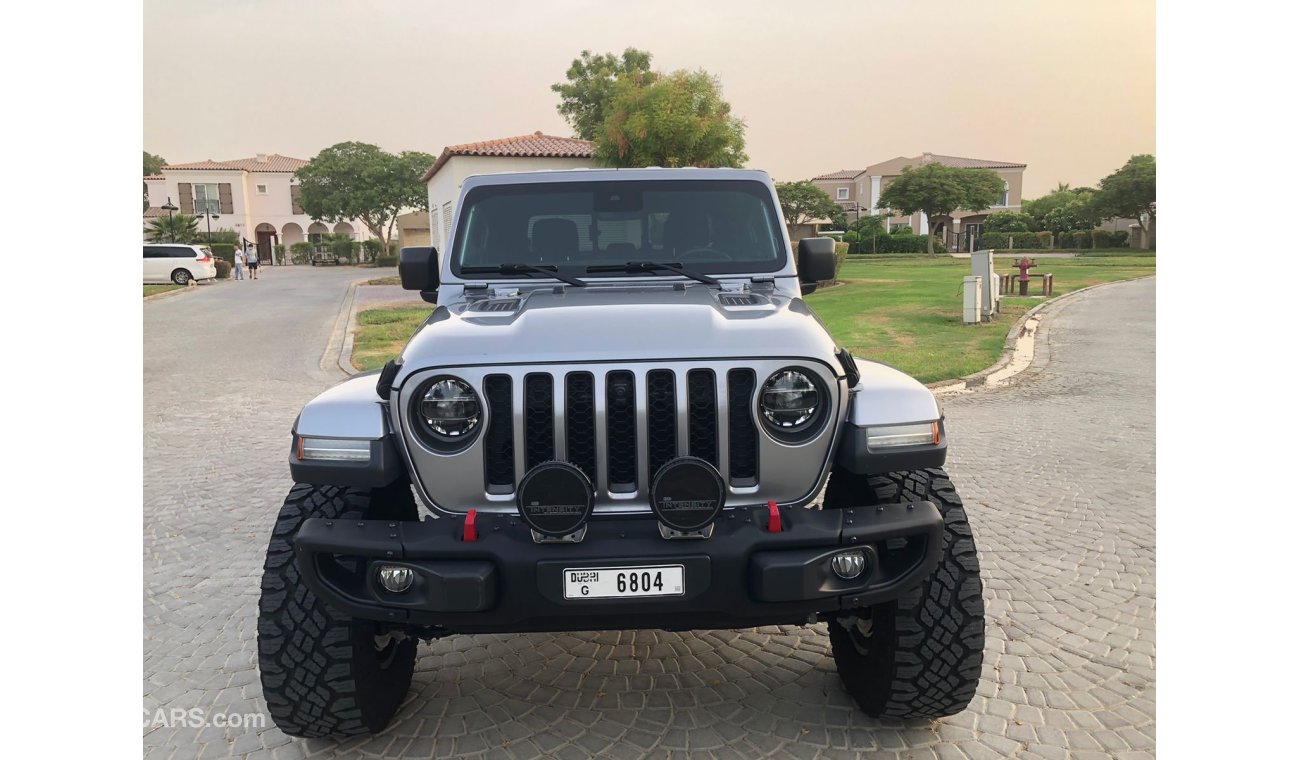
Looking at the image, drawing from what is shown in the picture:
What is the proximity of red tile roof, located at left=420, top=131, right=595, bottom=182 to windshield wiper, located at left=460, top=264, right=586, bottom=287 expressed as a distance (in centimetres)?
2438

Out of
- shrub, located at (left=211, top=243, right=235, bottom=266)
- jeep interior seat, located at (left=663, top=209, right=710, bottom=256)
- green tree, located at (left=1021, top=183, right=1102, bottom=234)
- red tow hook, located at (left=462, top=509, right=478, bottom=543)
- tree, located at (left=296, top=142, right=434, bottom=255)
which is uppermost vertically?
tree, located at (left=296, top=142, right=434, bottom=255)

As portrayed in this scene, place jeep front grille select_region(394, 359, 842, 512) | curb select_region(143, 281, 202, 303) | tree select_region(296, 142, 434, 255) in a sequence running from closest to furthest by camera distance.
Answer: jeep front grille select_region(394, 359, 842, 512) < curb select_region(143, 281, 202, 303) < tree select_region(296, 142, 434, 255)

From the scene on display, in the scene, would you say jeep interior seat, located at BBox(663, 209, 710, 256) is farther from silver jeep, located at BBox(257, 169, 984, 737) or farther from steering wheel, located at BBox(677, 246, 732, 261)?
silver jeep, located at BBox(257, 169, 984, 737)

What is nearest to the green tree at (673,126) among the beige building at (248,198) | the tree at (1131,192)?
the tree at (1131,192)

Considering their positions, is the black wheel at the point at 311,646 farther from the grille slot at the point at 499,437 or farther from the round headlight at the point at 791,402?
the round headlight at the point at 791,402

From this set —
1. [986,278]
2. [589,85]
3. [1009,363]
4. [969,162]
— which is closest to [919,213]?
[969,162]

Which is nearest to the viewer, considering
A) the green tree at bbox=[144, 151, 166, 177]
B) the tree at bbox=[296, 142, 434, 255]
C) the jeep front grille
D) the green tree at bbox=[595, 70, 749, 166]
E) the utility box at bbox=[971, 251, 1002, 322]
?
the jeep front grille

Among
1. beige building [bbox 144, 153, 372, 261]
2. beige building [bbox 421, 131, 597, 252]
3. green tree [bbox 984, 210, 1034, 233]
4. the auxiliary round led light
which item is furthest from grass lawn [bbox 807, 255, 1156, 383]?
beige building [bbox 144, 153, 372, 261]

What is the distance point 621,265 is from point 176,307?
75.6ft

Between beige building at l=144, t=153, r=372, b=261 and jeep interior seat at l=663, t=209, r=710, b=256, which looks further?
beige building at l=144, t=153, r=372, b=261

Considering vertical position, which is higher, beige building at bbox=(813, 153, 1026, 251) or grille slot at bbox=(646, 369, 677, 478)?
beige building at bbox=(813, 153, 1026, 251)

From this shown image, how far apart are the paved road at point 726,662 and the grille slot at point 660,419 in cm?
101

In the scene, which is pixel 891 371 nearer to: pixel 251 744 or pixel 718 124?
pixel 251 744

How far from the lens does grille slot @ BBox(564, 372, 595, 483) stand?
2502 mm
